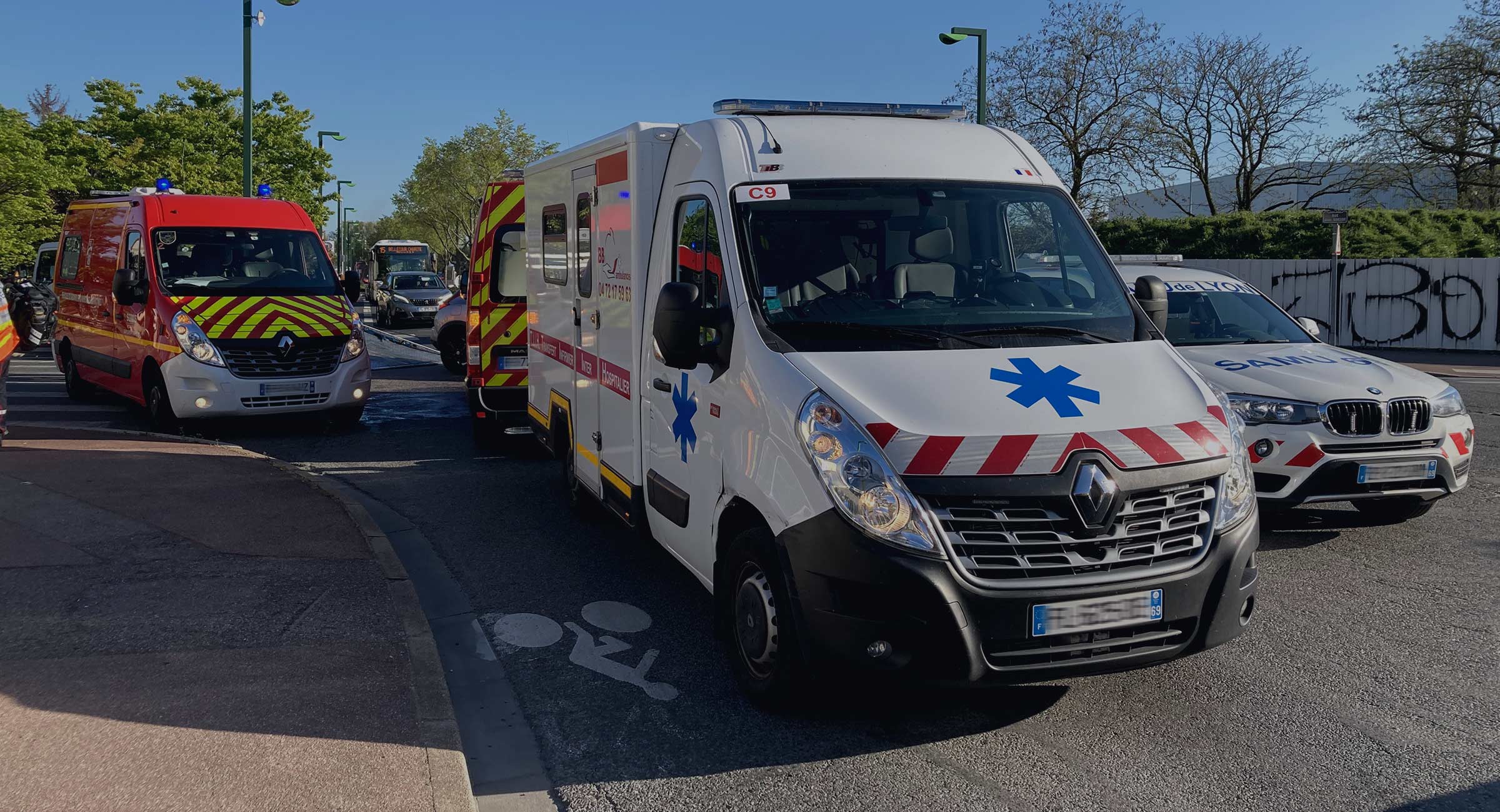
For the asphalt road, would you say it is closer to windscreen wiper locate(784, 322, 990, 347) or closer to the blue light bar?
windscreen wiper locate(784, 322, 990, 347)

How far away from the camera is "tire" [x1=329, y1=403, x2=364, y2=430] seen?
1246 centimetres

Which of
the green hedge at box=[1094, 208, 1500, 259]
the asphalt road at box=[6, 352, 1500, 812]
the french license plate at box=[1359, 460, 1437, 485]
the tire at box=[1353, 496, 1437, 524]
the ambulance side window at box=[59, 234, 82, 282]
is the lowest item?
the asphalt road at box=[6, 352, 1500, 812]

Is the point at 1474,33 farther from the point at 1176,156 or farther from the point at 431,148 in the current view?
the point at 431,148

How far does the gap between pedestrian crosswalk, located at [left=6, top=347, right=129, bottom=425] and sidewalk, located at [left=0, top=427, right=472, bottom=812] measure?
17.7 feet

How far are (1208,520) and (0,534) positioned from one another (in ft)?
22.0

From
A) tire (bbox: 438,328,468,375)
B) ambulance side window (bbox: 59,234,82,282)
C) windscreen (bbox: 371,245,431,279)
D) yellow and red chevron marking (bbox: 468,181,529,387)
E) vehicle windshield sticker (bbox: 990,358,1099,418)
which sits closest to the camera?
vehicle windshield sticker (bbox: 990,358,1099,418)

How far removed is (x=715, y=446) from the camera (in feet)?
16.4

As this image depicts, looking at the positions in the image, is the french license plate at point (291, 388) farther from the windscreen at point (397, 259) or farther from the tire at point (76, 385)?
the windscreen at point (397, 259)

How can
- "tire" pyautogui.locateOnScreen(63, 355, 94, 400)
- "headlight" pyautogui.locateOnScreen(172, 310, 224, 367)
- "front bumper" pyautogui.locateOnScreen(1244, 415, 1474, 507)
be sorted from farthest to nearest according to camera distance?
"tire" pyautogui.locateOnScreen(63, 355, 94, 400)
"headlight" pyautogui.locateOnScreen(172, 310, 224, 367)
"front bumper" pyautogui.locateOnScreen(1244, 415, 1474, 507)

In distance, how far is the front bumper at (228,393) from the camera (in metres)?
11.4

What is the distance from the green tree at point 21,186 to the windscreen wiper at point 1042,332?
24139 mm

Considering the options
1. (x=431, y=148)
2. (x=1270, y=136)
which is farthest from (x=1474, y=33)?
(x=431, y=148)

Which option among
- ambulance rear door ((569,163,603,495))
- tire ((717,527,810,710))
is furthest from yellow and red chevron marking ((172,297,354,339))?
tire ((717,527,810,710))

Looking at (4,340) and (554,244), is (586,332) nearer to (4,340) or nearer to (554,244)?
(554,244)
